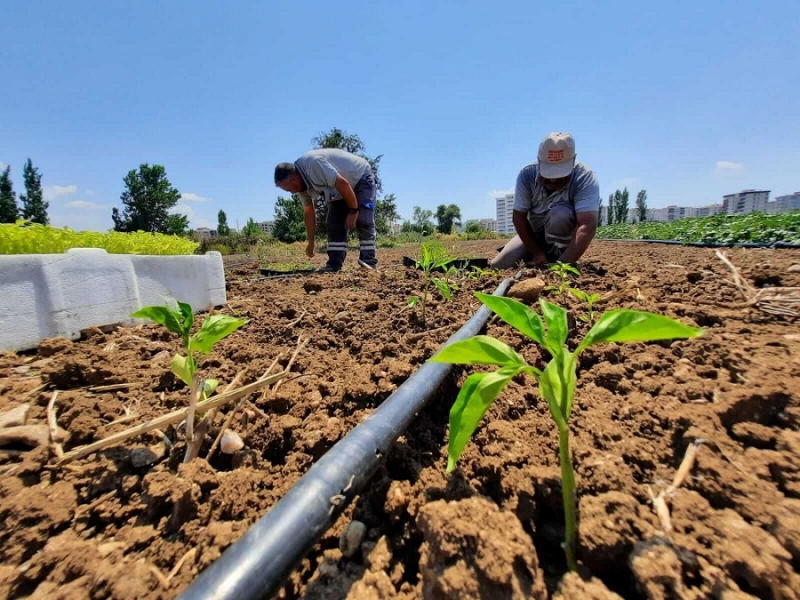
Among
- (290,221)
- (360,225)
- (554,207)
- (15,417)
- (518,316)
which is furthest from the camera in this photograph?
(290,221)

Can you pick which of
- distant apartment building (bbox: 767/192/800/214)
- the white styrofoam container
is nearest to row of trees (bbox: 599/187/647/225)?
distant apartment building (bbox: 767/192/800/214)

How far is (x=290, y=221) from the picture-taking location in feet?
72.1

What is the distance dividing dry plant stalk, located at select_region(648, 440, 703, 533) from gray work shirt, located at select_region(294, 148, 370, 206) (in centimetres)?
449

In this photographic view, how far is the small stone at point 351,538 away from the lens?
28.9 inches

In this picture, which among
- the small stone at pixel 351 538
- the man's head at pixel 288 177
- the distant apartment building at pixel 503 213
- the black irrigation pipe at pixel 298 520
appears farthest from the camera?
the distant apartment building at pixel 503 213

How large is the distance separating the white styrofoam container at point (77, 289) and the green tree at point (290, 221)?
62.8ft

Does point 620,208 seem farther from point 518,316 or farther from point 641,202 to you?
point 518,316

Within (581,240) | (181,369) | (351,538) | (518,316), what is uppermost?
(581,240)

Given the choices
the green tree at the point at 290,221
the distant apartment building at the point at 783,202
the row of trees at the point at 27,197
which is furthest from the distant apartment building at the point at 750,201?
the row of trees at the point at 27,197

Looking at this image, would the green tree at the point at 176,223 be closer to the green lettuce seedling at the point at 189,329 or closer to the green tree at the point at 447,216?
the green tree at the point at 447,216

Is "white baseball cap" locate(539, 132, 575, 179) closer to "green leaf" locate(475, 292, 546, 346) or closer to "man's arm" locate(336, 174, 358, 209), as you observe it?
"man's arm" locate(336, 174, 358, 209)

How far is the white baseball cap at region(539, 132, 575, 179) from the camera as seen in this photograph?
3539mm

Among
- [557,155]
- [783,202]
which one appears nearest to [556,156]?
[557,155]

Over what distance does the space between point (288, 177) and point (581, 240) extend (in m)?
3.59
